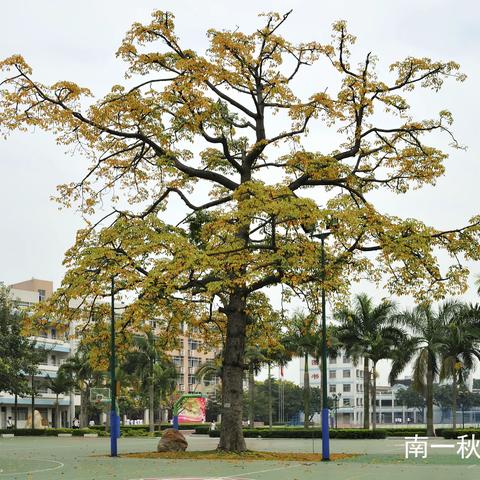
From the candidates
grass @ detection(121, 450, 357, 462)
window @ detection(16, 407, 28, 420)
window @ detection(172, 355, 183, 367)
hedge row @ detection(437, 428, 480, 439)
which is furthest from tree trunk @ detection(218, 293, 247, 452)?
window @ detection(172, 355, 183, 367)

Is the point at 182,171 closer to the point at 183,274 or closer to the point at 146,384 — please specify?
the point at 183,274

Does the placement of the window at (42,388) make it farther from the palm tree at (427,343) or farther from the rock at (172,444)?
the rock at (172,444)

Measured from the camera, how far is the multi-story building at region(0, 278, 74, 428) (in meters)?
90.5

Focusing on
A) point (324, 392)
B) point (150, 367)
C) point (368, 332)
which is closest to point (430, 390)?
point (368, 332)

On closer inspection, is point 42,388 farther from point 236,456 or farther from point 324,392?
point 324,392

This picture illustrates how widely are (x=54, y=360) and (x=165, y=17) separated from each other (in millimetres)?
71273

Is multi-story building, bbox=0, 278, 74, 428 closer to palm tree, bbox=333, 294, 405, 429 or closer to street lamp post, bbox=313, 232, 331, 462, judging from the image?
palm tree, bbox=333, 294, 405, 429

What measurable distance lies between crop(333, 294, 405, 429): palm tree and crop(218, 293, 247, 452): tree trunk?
25.4 meters

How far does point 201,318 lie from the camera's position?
35.0m

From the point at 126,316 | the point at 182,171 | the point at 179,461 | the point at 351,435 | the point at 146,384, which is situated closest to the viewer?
the point at 179,461

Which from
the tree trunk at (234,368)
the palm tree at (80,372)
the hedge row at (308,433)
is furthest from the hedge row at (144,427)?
the tree trunk at (234,368)

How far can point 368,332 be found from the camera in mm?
57875

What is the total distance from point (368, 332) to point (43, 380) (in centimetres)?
4710

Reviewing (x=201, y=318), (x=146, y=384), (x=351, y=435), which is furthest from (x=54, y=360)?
(x=201, y=318)
